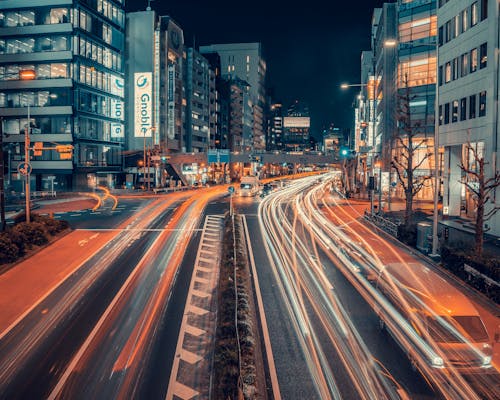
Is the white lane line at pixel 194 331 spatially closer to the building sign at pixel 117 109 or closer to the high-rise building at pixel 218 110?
the building sign at pixel 117 109

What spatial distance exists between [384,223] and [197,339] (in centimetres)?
2503

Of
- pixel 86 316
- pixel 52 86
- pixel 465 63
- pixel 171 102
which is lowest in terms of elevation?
pixel 86 316

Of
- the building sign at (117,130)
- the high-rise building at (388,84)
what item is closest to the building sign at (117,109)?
the building sign at (117,130)

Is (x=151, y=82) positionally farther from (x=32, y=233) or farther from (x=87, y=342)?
(x=87, y=342)

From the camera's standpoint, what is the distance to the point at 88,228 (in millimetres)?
34906

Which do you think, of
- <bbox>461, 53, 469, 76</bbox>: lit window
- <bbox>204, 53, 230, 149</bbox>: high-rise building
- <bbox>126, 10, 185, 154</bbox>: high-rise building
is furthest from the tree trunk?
<bbox>204, 53, 230, 149</bbox>: high-rise building

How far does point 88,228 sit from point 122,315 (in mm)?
21561

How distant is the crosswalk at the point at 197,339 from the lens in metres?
10.2

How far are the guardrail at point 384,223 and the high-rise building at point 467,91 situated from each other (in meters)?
5.63

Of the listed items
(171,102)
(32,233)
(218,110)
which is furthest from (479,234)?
(218,110)

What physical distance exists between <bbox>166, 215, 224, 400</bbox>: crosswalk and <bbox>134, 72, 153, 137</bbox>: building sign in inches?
2484

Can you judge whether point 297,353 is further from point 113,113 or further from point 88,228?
point 113,113

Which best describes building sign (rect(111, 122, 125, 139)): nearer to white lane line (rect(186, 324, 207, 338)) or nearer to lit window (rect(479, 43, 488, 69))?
lit window (rect(479, 43, 488, 69))

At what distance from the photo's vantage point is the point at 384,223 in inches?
1375
